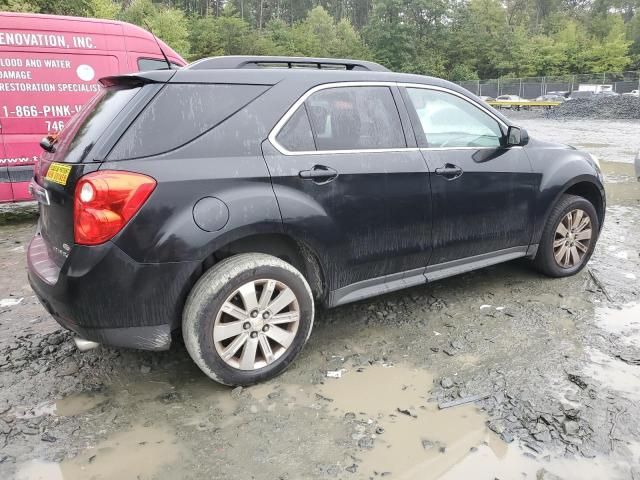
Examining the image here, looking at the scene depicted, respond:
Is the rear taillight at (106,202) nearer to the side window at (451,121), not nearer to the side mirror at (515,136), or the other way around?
the side window at (451,121)

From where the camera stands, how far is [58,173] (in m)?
2.69

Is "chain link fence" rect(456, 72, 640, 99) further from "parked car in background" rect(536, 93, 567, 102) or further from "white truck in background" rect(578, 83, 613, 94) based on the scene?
"parked car in background" rect(536, 93, 567, 102)

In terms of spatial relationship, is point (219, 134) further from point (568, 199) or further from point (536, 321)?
point (568, 199)

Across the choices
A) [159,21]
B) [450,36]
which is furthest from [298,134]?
[450,36]

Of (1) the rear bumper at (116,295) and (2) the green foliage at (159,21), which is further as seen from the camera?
(2) the green foliage at (159,21)

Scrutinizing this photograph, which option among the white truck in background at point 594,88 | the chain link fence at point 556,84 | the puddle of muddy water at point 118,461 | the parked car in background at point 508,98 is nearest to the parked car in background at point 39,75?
the puddle of muddy water at point 118,461

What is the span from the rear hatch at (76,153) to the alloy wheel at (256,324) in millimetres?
863

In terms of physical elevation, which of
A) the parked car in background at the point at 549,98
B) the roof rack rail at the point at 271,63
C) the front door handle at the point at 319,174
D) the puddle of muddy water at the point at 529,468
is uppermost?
the roof rack rail at the point at 271,63

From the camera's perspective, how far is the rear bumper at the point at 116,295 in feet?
8.29

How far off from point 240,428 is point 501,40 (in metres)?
76.2

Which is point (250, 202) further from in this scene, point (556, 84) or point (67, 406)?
point (556, 84)

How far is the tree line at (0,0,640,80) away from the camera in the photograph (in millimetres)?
60125

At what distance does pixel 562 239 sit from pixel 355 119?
7.33ft

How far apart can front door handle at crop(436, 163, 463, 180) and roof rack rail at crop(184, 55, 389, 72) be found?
810mm
